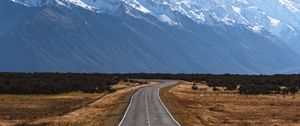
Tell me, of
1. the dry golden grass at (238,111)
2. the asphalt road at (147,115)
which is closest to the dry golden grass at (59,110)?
the asphalt road at (147,115)

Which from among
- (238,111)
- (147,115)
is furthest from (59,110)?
(238,111)

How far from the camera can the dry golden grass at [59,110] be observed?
60.5 m

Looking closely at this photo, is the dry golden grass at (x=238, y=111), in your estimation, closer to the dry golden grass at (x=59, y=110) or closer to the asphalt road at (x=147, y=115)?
the asphalt road at (x=147, y=115)

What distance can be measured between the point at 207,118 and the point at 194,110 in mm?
10640

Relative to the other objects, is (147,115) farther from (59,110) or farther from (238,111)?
(59,110)

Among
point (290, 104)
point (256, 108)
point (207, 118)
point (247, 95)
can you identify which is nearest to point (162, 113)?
point (207, 118)

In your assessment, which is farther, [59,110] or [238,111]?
[59,110]

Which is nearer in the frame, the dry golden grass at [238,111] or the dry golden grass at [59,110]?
the dry golden grass at [59,110]

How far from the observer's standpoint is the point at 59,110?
77.3 metres

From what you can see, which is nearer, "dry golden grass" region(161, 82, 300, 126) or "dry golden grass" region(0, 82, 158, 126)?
"dry golden grass" region(0, 82, 158, 126)

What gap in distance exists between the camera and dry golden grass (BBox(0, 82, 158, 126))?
2381 inches

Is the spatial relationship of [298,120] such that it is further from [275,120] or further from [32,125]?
[32,125]

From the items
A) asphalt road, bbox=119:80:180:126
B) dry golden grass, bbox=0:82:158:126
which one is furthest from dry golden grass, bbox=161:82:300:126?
dry golden grass, bbox=0:82:158:126

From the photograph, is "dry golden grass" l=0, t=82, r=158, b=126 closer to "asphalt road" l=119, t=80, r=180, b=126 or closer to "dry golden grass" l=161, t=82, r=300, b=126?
"asphalt road" l=119, t=80, r=180, b=126
